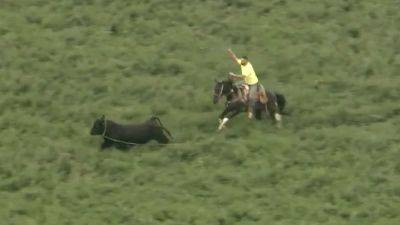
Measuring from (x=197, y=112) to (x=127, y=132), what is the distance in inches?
105

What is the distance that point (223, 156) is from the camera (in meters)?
20.6

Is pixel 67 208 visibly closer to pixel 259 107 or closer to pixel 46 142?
pixel 46 142

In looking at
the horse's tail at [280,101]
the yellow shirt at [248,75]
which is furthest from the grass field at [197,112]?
the yellow shirt at [248,75]

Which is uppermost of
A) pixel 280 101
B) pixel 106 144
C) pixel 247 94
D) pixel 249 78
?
pixel 249 78

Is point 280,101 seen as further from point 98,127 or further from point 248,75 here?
point 98,127

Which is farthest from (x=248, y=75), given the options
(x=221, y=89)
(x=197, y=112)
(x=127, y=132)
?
(x=127, y=132)

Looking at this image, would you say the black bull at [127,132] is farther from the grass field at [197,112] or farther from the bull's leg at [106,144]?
the grass field at [197,112]

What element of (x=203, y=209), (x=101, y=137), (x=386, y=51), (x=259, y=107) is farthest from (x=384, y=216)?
(x=386, y=51)

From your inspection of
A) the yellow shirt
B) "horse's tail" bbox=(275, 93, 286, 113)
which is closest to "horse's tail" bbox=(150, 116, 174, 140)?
the yellow shirt

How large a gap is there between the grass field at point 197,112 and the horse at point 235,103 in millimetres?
323

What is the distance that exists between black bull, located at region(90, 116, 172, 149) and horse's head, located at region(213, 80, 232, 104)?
165 cm

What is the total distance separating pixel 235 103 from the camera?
2216 centimetres

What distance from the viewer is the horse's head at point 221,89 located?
882 inches

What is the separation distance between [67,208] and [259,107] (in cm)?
596
